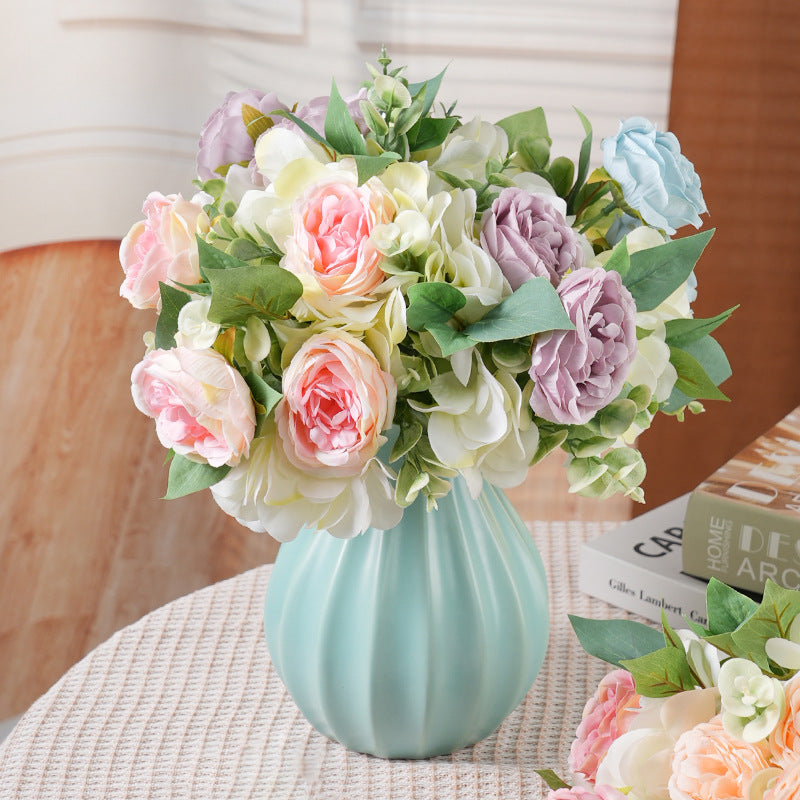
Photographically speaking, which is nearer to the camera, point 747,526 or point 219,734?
point 219,734

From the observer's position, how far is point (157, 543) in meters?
1.79

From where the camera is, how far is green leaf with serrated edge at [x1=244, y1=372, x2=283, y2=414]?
56 centimetres

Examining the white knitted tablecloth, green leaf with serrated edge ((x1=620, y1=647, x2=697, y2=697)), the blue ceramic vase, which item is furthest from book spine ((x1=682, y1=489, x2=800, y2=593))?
green leaf with serrated edge ((x1=620, y1=647, x2=697, y2=697))

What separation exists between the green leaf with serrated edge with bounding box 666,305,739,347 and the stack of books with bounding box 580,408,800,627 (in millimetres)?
291

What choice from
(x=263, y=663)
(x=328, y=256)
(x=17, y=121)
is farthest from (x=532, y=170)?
(x=17, y=121)

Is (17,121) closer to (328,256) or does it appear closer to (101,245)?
(101,245)

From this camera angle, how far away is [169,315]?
615mm

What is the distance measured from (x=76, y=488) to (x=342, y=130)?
1214mm

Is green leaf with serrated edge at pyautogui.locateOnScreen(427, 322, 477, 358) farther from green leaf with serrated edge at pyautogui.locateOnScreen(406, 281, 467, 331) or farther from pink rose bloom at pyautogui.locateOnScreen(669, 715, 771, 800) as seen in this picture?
pink rose bloom at pyautogui.locateOnScreen(669, 715, 771, 800)

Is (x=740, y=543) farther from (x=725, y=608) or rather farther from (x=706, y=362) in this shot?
(x=725, y=608)

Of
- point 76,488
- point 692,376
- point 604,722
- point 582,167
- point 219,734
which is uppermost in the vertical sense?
point 582,167


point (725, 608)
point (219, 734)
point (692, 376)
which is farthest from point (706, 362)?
point (219, 734)

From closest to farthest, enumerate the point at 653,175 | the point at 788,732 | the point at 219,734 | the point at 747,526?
the point at 788,732, the point at 653,175, the point at 219,734, the point at 747,526

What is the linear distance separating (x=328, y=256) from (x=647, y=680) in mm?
273
